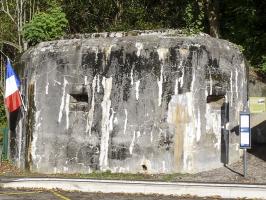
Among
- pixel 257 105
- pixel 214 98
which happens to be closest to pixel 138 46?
pixel 214 98

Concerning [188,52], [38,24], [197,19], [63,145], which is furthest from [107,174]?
[197,19]

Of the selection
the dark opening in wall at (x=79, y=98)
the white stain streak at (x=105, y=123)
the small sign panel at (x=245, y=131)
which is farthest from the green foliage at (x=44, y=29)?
the small sign panel at (x=245, y=131)

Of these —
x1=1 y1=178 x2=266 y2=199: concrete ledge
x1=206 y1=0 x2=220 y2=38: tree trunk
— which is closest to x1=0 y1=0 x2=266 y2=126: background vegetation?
x1=206 y1=0 x2=220 y2=38: tree trunk

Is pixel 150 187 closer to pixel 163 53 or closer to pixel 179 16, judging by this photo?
pixel 163 53

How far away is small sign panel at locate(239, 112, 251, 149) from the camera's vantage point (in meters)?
15.0

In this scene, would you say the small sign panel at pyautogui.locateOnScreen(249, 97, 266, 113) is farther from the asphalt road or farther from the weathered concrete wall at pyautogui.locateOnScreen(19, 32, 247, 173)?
the asphalt road

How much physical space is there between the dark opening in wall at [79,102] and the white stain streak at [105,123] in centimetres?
61

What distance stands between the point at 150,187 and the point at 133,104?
3.92 metres

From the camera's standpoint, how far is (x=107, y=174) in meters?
16.1

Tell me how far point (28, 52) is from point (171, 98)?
5149 millimetres

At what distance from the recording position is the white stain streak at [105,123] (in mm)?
16359

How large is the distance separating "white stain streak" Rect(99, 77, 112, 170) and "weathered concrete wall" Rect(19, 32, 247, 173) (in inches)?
1.2

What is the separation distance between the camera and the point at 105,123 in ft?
53.9

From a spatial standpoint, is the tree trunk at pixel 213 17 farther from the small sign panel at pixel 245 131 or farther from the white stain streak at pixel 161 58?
the small sign panel at pixel 245 131
